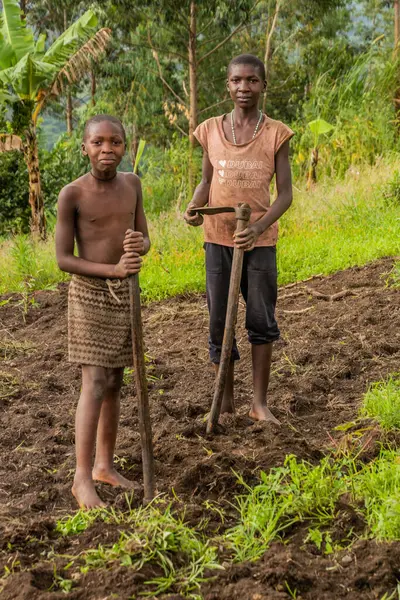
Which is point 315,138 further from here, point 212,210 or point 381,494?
point 381,494

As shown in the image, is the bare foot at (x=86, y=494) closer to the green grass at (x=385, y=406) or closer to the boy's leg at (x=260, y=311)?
the boy's leg at (x=260, y=311)

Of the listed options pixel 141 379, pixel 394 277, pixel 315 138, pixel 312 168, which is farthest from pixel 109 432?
pixel 312 168

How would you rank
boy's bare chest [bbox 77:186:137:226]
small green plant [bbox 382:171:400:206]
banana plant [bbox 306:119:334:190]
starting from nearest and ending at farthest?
boy's bare chest [bbox 77:186:137:226], small green plant [bbox 382:171:400:206], banana plant [bbox 306:119:334:190]

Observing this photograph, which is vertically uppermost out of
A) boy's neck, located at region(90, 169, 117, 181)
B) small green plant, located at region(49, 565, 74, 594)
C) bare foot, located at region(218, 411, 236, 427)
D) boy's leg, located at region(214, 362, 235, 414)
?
boy's neck, located at region(90, 169, 117, 181)

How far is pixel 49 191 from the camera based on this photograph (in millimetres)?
16812

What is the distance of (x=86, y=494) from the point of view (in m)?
3.34

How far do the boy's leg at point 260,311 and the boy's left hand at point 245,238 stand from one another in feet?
0.83

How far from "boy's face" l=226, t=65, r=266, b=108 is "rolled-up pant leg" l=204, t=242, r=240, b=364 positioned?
0.74 m

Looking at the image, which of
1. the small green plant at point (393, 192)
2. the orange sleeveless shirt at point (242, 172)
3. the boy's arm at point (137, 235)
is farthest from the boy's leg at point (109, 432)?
the small green plant at point (393, 192)

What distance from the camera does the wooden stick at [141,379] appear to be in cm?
320

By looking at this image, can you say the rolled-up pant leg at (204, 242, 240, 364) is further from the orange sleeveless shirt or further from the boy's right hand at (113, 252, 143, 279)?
the boy's right hand at (113, 252, 143, 279)

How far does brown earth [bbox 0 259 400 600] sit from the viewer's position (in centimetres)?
Answer: 271

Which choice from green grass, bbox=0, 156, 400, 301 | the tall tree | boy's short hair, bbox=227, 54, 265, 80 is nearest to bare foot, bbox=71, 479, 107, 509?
boy's short hair, bbox=227, 54, 265, 80

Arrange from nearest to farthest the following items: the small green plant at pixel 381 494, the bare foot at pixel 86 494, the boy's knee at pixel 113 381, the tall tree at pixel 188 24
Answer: the small green plant at pixel 381 494 < the bare foot at pixel 86 494 < the boy's knee at pixel 113 381 < the tall tree at pixel 188 24
